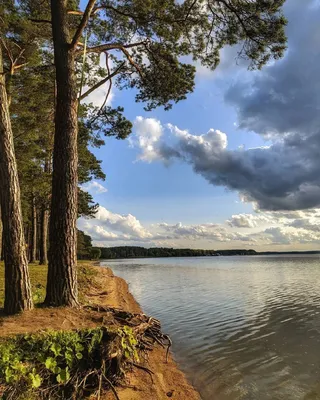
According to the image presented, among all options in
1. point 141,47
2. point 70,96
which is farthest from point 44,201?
point 70,96

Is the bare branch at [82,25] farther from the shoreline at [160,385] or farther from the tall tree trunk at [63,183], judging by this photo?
the shoreline at [160,385]

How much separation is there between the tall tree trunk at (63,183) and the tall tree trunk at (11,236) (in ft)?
2.22

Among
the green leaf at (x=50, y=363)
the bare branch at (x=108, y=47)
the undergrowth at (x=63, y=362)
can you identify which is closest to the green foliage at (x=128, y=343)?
the undergrowth at (x=63, y=362)

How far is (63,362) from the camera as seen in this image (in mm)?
5012

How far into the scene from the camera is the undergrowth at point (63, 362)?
4.37 m

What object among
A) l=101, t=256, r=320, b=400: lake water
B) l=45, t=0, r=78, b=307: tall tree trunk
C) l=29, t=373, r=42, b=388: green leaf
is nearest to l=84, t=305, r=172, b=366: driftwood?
l=45, t=0, r=78, b=307: tall tree trunk

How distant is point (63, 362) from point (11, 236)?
3350 mm

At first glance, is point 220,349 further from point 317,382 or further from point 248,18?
point 248,18

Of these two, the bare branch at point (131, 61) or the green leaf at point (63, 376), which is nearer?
the green leaf at point (63, 376)

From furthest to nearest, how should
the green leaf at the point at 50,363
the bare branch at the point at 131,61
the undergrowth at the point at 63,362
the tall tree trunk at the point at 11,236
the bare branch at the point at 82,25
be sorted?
the bare branch at the point at 131,61 → the bare branch at the point at 82,25 → the tall tree trunk at the point at 11,236 → the green leaf at the point at 50,363 → the undergrowth at the point at 63,362

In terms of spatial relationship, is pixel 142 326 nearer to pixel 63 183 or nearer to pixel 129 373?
pixel 129 373

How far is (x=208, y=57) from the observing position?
1178 centimetres

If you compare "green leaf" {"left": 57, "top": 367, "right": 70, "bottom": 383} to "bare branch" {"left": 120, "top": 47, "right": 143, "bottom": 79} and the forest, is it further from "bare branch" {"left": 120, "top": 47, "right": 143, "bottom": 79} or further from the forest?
"bare branch" {"left": 120, "top": 47, "right": 143, "bottom": 79}

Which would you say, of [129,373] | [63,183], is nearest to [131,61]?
[63,183]
